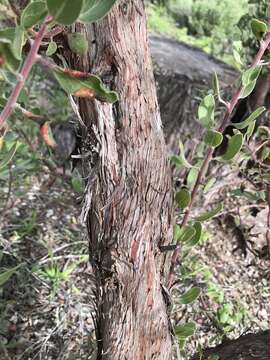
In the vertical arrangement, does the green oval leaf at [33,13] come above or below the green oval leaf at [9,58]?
above

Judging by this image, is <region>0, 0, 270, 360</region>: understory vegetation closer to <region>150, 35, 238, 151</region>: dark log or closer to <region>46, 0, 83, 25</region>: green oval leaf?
<region>150, 35, 238, 151</region>: dark log

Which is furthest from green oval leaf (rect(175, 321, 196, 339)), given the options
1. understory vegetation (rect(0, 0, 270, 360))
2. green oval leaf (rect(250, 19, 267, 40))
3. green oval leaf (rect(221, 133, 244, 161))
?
green oval leaf (rect(250, 19, 267, 40))

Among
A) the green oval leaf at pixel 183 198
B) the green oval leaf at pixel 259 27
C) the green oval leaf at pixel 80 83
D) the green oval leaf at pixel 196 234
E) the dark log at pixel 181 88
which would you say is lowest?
the dark log at pixel 181 88

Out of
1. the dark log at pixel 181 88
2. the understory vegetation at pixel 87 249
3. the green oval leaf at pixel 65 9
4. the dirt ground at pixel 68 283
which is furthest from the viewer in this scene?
the dark log at pixel 181 88

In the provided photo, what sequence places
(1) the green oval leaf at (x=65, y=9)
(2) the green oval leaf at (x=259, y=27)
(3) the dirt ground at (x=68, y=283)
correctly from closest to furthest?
(1) the green oval leaf at (x=65, y=9) → (2) the green oval leaf at (x=259, y=27) → (3) the dirt ground at (x=68, y=283)

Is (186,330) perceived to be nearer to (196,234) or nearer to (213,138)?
(196,234)

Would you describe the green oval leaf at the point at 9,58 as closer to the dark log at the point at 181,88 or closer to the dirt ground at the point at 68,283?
the dirt ground at the point at 68,283

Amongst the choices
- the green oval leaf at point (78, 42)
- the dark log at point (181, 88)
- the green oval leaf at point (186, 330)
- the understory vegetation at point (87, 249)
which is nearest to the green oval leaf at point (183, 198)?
the understory vegetation at point (87, 249)
